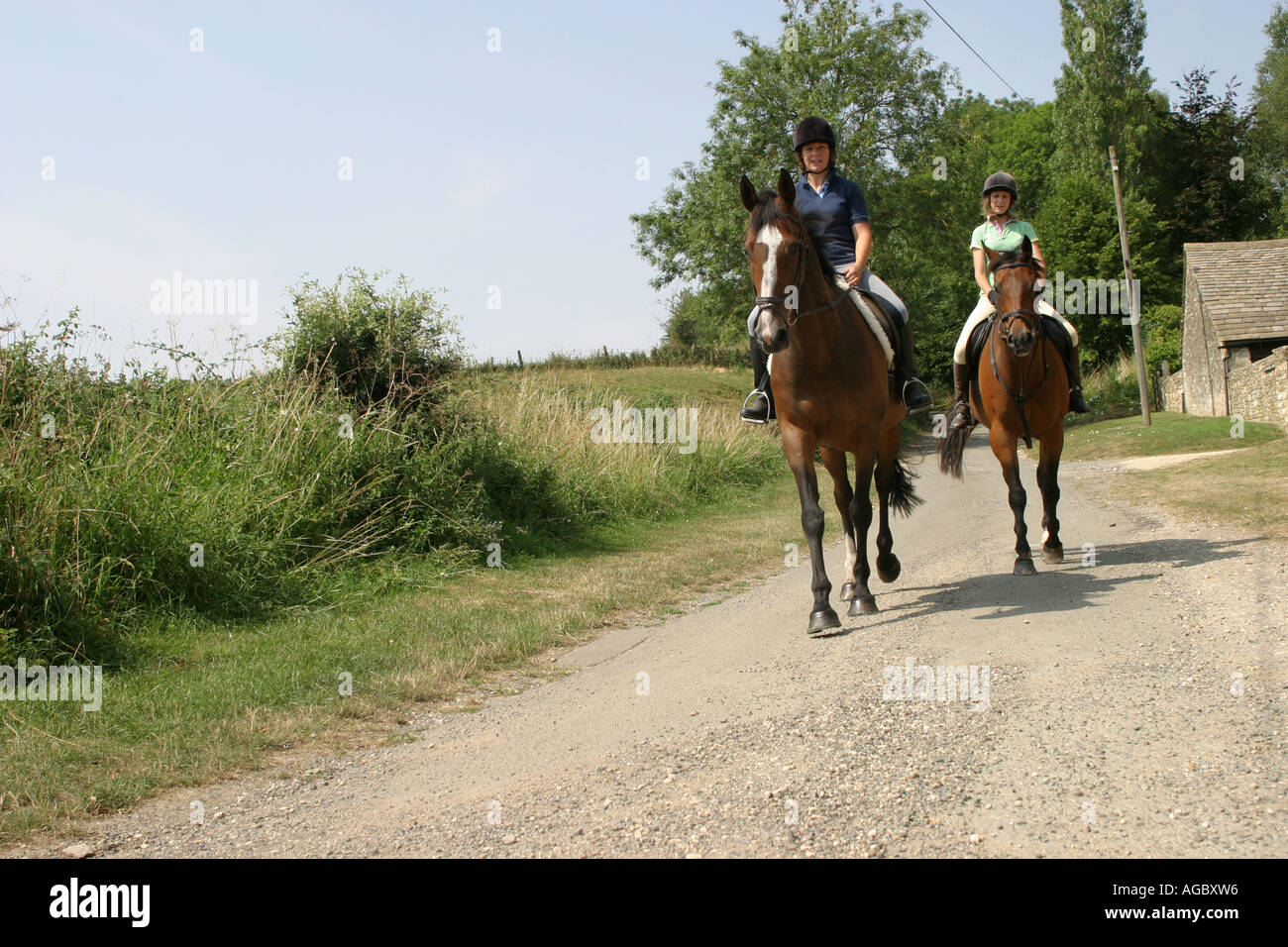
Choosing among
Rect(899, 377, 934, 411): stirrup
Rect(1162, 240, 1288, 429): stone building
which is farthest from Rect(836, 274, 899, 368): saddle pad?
Rect(1162, 240, 1288, 429): stone building

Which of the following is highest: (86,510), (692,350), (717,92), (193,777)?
(717,92)

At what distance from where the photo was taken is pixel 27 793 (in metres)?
4.36

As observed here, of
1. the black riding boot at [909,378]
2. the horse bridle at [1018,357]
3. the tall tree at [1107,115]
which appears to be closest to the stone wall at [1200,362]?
the tall tree at [1107,115]

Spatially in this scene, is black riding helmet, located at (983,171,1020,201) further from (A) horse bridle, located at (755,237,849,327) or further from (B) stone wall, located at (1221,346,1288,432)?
(B) stone wall, located at (1221,346,1288,432)

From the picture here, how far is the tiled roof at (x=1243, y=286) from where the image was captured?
32.2m

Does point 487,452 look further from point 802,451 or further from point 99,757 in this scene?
point 99,757

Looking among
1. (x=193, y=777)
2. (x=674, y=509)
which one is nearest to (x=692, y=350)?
(x=674, y=509)

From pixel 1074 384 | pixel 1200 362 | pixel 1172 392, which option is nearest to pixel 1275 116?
pixel 1172 392

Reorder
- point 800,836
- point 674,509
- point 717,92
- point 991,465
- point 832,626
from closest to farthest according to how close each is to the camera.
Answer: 1. point 800,836
2. point 832,626
3. point 674,509
4. point 991,465
5. point 717,92

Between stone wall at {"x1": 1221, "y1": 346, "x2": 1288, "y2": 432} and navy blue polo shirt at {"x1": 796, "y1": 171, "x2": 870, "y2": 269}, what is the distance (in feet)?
73.3

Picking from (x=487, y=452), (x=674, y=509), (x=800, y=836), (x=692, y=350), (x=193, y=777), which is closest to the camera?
(x=800, y=836)

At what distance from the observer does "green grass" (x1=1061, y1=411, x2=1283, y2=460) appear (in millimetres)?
24406

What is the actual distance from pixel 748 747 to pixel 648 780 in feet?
1.75

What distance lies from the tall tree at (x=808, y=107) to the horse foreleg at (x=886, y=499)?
105 ft
